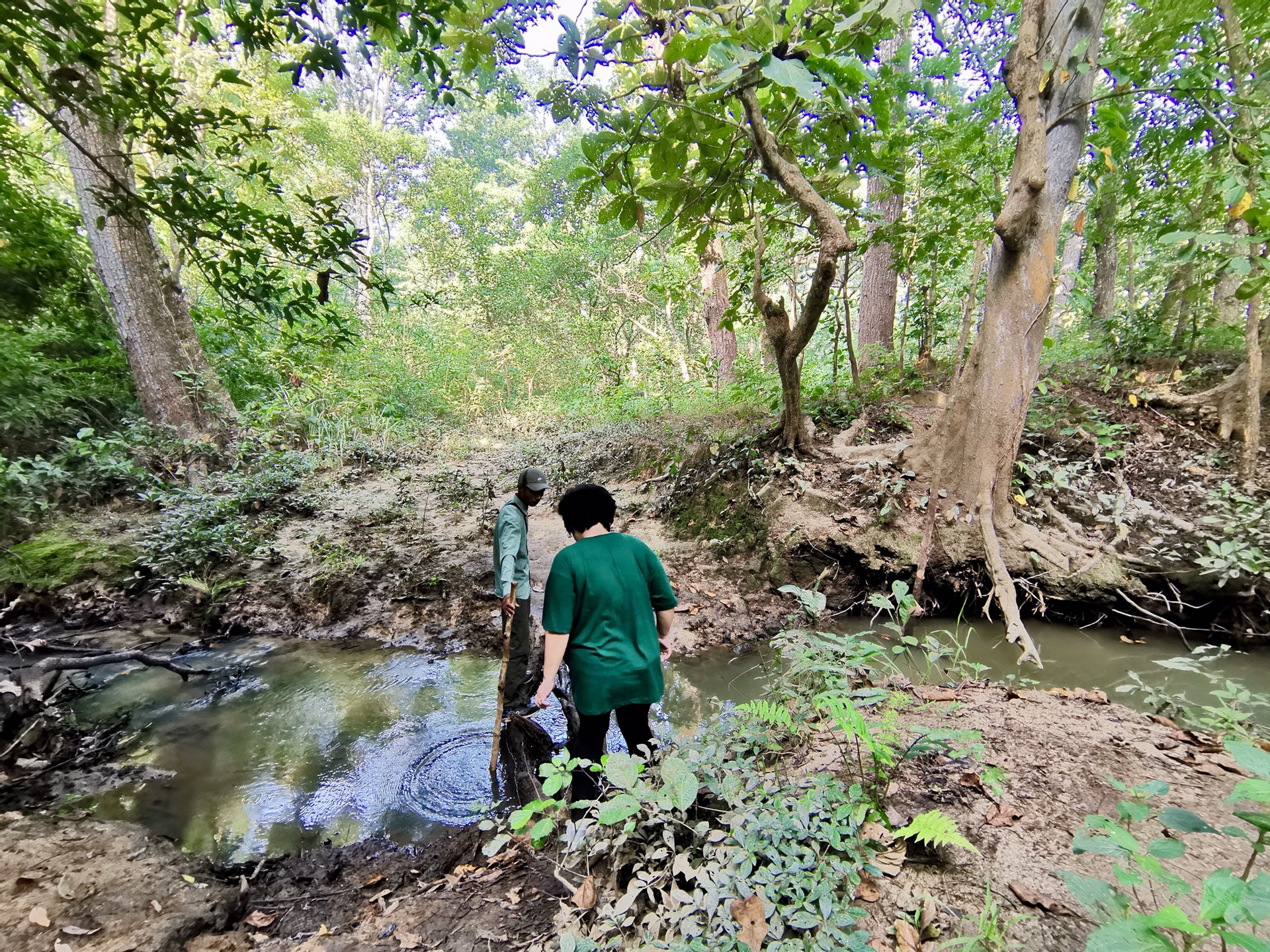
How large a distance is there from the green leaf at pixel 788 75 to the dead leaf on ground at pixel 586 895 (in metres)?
3.04

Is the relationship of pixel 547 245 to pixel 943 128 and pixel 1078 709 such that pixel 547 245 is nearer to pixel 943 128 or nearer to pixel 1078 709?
pixel 943 128

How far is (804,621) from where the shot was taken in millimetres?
5336

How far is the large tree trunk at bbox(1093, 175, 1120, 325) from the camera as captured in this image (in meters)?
7.57

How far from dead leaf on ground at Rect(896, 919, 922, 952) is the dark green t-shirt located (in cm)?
129

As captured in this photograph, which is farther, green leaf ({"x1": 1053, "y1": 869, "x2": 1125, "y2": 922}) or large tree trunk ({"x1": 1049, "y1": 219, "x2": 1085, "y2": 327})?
large tree trunk ({"x1": 1049, "y1": 219, "x2": 1085, "y2": 327})

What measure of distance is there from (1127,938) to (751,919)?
39.8 inches

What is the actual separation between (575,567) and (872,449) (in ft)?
16.1

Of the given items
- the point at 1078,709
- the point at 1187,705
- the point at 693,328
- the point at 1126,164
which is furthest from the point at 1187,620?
the point at 693,328

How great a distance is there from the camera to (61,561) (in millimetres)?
5836

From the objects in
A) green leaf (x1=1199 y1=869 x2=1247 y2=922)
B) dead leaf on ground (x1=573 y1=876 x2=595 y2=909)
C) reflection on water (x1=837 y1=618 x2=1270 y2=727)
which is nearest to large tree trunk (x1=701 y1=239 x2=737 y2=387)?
reflection on water (x1=837 y1=618 x2=1270 y2=727)

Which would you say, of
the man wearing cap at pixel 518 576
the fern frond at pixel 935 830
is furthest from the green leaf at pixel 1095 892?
the man wearing cap at pixel 518 576

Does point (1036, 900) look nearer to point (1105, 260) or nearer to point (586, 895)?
point (586, 895)

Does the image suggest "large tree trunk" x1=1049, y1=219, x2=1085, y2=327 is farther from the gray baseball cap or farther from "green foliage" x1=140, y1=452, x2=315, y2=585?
"green foliage" x1=140, y1=452, x2=315, y2=585

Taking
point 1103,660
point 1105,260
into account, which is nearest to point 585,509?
point 1103,660
